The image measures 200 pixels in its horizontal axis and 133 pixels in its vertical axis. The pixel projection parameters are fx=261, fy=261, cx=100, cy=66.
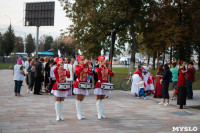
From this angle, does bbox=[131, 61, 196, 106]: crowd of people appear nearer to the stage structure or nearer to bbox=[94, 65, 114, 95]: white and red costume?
bbox=[94, 65, 114, 95]: white and red costume

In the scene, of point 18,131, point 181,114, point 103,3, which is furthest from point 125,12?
point 18,131

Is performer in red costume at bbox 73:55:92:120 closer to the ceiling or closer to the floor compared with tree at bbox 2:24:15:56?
closer to the floor

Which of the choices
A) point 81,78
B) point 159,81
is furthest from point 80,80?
point 159,81

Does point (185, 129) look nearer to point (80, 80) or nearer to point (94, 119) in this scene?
point (94, 119)

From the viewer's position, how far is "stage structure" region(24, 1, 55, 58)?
3064cm

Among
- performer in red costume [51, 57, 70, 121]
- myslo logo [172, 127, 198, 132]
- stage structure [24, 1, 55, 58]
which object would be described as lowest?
myslo logo [172, 127, 198, 132]

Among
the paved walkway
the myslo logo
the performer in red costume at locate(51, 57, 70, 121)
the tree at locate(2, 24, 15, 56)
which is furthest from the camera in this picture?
the tree at locate(2, 24, 15, 56)

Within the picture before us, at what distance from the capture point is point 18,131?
6395 mm

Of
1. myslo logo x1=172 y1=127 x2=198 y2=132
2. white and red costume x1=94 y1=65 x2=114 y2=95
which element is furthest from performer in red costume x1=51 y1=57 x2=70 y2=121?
myslo logo x1=172 y1=127 x2=198 y2=132

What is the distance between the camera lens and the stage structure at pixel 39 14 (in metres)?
30.6

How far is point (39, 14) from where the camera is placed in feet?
101

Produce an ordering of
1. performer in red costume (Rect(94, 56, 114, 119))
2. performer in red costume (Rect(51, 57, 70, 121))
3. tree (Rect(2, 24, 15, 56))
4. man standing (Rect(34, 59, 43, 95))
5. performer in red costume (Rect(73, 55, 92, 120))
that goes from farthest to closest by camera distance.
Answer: tree (Rect(2, 24, 15, 56)) → man standing (Rect(34, 59, 43, 95)) → performer in red costume (Rect(94, 56, 114, 119)) → performer in red costume (Rect(73, 55, 92, 120)) → performer in red costume (Rect(51, 57, 70, 121))

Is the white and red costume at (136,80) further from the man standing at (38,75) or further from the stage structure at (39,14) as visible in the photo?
the stage structure at (39,14)

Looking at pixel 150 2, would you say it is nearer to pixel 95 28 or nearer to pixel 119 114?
pixel 95 28
